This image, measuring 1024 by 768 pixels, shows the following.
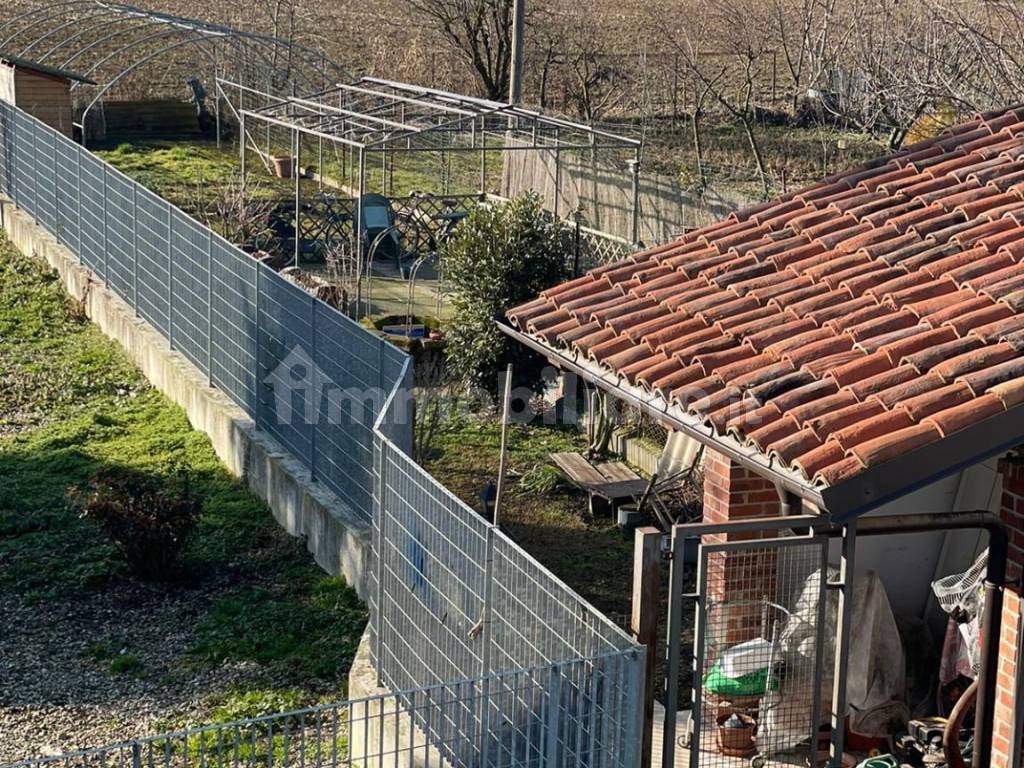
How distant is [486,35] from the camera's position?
3216cm

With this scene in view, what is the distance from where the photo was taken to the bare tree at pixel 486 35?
104 feet

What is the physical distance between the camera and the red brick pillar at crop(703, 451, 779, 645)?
682cm

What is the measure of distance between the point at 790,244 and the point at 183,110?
22.5 m

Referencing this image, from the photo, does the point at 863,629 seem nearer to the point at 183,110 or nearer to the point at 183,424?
the point at 183,424

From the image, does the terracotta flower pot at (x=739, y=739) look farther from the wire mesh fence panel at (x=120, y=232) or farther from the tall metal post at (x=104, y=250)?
the tall metal post at (x=104, y=250)

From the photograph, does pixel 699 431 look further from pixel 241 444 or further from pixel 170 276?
pixel 170 276

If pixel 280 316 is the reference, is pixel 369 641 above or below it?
below

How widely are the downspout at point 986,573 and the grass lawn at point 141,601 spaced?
353cm

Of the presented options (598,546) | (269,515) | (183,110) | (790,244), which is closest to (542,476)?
(598,546)

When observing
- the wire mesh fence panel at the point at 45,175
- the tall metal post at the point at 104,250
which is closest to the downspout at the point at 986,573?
the tall metal post at the point at 104,250

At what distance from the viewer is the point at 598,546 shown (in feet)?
36.7

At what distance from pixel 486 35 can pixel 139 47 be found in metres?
7.46

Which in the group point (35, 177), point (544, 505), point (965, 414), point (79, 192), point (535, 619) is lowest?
point (544, 505)

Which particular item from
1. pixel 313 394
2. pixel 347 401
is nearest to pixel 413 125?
pixel 313 394
